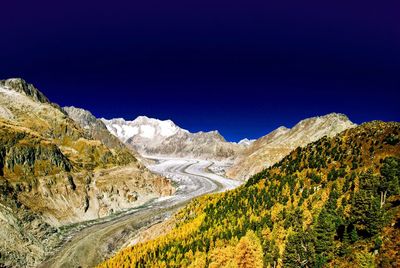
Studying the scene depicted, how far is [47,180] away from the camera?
303 feet

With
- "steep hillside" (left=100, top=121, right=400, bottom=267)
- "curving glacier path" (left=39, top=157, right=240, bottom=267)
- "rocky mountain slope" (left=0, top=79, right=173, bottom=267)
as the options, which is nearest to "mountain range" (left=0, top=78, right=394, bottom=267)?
"steep hillside" (left=100, top=121, right=400, bottom=267)

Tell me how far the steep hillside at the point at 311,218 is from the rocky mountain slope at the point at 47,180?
32.1 m

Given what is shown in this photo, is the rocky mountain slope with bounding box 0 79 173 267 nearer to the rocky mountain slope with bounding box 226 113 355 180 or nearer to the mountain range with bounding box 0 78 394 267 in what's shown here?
the mountain range with bounding box 0 78 394 267

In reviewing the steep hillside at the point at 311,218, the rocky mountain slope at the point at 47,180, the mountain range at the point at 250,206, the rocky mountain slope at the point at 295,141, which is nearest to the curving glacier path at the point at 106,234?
the mountain range at the point at 250,206

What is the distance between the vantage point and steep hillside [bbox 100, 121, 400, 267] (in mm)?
33875

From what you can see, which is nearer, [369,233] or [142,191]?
[369,233]

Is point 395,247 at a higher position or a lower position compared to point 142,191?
lower

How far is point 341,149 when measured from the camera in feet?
187

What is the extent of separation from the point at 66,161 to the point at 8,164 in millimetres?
19509

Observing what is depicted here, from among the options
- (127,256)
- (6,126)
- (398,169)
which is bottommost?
(127,256)

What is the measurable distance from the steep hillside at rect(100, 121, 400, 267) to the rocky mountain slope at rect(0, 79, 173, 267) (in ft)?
105

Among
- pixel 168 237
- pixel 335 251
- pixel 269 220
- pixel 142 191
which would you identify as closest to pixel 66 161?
pixel 142 191

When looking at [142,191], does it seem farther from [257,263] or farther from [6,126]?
[257,263]

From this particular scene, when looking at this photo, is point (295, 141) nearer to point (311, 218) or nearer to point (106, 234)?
point (106, 234)
